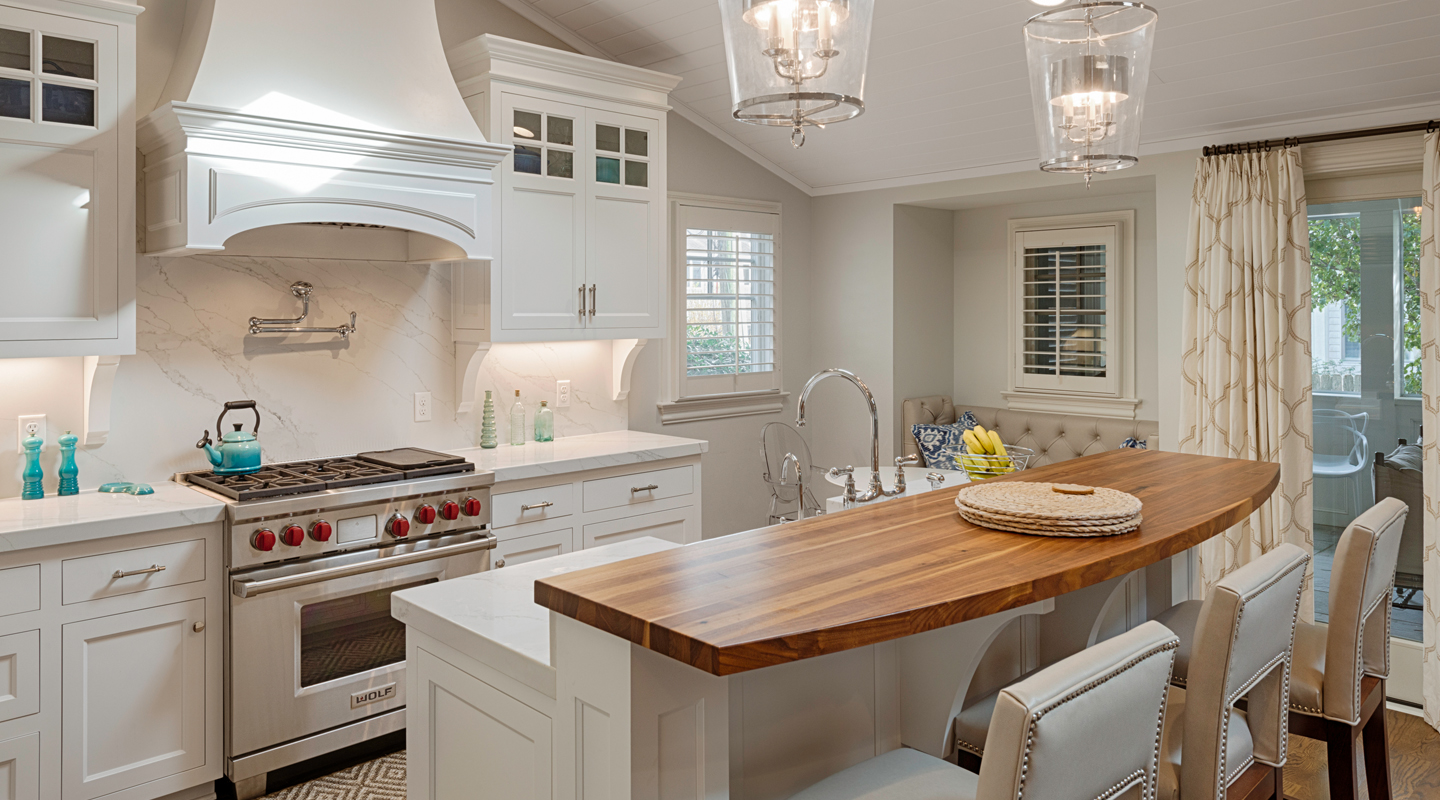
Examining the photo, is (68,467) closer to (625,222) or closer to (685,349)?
(625,222)

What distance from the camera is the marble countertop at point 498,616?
5.06 feet

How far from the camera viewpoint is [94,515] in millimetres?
2689

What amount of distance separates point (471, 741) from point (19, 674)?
165 centimetres

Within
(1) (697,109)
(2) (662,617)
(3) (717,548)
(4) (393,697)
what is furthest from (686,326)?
(2) (662,617)

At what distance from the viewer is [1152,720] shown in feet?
4.21

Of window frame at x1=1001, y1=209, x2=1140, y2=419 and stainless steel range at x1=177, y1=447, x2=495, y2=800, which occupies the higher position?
window frame at x1=1001, y1=209, x2=1140, y2=419

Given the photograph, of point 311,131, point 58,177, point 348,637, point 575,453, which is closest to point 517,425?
point 575,453

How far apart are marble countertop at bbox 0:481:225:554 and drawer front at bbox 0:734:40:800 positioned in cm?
53

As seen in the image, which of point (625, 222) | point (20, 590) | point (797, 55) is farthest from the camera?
point (625, 222)

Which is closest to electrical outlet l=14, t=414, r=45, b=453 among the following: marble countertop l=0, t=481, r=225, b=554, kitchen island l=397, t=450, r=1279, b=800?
marble countertop l=0, t=481, r=225, b=554

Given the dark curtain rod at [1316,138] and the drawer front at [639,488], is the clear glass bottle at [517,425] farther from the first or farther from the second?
the dark curtain rod at [1316,138]

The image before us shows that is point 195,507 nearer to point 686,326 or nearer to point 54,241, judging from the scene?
point 54,241

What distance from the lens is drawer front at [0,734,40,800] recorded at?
255 centimetres

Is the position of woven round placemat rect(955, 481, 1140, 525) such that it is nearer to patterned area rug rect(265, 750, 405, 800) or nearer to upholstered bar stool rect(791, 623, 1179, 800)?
upholstered bar stool rect(791, 623, 1179, 800)
